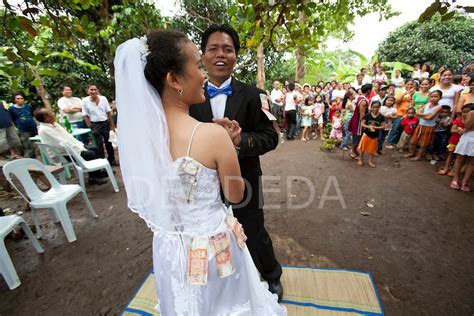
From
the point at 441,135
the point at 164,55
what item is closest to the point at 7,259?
the point at 164,55

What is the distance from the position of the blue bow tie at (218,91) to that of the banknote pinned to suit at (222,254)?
1.03 meters

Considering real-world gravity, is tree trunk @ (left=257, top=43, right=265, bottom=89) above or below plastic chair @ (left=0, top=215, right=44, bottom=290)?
above

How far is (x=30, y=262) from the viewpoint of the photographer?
108 inches

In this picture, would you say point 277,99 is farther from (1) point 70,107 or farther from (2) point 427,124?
(1) point 70,107

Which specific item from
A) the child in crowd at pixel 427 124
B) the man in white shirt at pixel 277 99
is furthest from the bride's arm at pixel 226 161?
the man in white shirt at pixel 277 99

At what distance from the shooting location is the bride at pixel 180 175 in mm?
997

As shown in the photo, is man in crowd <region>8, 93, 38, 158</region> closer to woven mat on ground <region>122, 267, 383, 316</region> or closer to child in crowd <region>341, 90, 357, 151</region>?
woven mat on ground <region>122, 267, 383, 316</region>

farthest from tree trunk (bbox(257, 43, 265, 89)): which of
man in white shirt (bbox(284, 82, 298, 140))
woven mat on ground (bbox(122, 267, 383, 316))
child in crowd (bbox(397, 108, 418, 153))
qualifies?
woven mat on ground (bbox(122, 267, 383, 316))

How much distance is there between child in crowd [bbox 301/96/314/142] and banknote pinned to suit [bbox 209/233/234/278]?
7.23 meters

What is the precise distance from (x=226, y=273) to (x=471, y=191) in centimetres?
494

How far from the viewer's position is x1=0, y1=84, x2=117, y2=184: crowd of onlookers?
4.29 metres

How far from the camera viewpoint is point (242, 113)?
5.61ft

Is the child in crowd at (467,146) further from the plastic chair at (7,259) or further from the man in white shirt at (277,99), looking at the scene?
the plastic chair at (7,259)

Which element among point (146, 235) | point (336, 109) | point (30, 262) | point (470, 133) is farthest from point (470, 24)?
point (30, 262)
